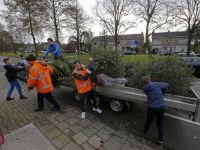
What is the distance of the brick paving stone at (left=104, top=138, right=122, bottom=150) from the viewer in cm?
225

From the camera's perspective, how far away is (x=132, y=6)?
1759cm

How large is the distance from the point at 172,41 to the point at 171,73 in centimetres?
5279

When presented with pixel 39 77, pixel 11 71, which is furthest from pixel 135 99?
pixel 11 71

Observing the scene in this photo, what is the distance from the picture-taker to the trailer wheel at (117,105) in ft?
11.5

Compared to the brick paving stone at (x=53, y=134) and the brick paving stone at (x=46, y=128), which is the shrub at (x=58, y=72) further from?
the brick paving stone at (x=53, y=134)

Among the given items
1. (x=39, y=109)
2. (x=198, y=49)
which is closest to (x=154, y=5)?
(x=39, y=109)

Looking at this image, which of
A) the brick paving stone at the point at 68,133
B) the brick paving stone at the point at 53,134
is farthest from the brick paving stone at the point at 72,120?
the brick paving stone at the point at 53,134

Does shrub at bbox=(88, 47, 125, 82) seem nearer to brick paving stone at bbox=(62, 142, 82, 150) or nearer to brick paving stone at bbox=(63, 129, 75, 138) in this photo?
brick paving stone at bbox=(63, 129, 75, 138)

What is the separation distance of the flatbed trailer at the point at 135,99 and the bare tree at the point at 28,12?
1693cm

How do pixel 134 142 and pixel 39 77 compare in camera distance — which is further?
pixel 39 77

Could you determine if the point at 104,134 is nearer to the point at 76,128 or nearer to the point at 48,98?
the point at 76,128

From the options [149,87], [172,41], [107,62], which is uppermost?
[172,41]

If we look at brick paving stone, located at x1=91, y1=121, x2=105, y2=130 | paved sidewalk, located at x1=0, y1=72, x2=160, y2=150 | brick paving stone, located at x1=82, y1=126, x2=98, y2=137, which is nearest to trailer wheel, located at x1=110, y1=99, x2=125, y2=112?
paved sidewalk, located at x1=0, y1=72, x2=160, y2=150

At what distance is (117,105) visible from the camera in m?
3.62
